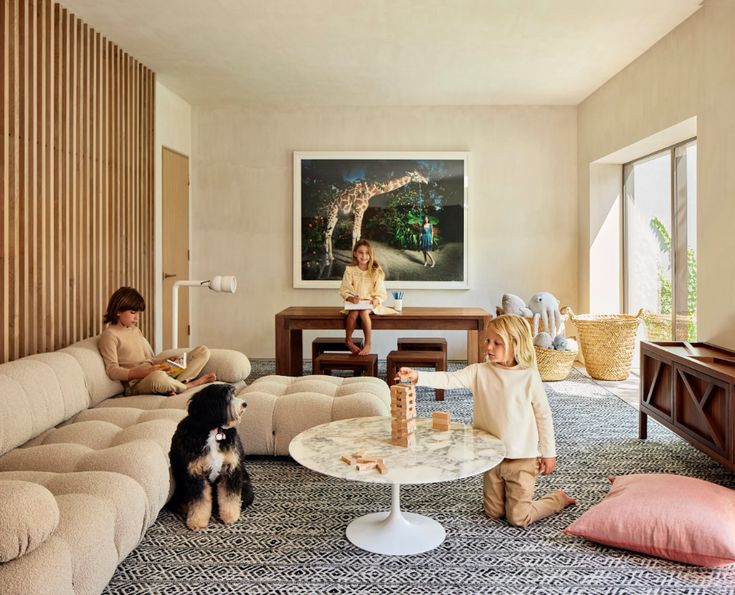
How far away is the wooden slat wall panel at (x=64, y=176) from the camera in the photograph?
12.2 feet

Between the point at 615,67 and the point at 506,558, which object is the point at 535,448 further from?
the point at 615,67

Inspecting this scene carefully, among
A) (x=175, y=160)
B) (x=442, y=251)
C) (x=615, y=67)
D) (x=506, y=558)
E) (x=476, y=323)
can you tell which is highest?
(x=615, y=67)

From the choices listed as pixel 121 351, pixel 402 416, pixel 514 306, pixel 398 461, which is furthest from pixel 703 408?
pixel 121 351

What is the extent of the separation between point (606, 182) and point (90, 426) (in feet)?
18.3

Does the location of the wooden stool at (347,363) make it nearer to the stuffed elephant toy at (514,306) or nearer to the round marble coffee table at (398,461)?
the stuffed elephant toy at (514,306)

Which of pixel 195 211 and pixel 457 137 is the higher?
pixel 457 137

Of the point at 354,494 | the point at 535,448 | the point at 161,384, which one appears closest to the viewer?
the point at 535,448

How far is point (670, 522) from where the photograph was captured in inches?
94.3

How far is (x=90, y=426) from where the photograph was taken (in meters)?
2.88

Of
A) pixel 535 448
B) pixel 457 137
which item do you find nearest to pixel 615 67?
pixel 457 137

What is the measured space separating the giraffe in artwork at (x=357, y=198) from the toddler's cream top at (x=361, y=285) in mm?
1545

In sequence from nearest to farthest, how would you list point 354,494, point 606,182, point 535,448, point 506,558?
point 506,558
point 535,448
point 354,494
point 606,182

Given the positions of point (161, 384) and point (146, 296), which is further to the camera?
point (146, 296)

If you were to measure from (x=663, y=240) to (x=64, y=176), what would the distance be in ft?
16.2
